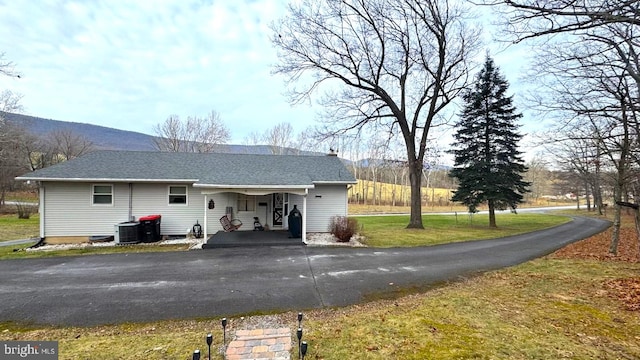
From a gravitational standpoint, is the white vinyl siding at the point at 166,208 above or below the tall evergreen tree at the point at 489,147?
below

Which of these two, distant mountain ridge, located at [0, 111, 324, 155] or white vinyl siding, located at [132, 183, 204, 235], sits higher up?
distant mountain ridge, located at [0, 111, 324, 155]

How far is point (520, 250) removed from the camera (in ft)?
37.2

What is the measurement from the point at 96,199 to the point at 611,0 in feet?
55.6

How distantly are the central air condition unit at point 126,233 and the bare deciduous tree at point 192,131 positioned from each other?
88.2 ft

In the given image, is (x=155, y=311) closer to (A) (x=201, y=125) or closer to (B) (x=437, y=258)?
(B) (x=437, y=258)

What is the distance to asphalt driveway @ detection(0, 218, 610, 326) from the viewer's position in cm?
527

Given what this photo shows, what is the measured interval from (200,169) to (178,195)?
170 centimetres

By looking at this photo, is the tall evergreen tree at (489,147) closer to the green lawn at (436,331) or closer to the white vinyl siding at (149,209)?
the white vinyl siding at (149,209)

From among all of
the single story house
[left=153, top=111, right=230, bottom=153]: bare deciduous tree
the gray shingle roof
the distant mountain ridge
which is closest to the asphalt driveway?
the single story house

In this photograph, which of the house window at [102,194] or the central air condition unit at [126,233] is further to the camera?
the house window at [102,194]

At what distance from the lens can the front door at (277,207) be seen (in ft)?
45.7

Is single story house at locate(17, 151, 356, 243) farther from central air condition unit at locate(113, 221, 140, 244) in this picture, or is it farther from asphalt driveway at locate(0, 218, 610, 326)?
asphalt driveway at locate(0, 218, 610, 326)

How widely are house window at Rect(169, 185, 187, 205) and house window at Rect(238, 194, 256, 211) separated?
8.19 feet

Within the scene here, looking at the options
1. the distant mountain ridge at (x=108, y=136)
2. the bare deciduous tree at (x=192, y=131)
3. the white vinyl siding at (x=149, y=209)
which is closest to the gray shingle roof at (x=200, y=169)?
the white vinyl siding at (x=149, y=209)
